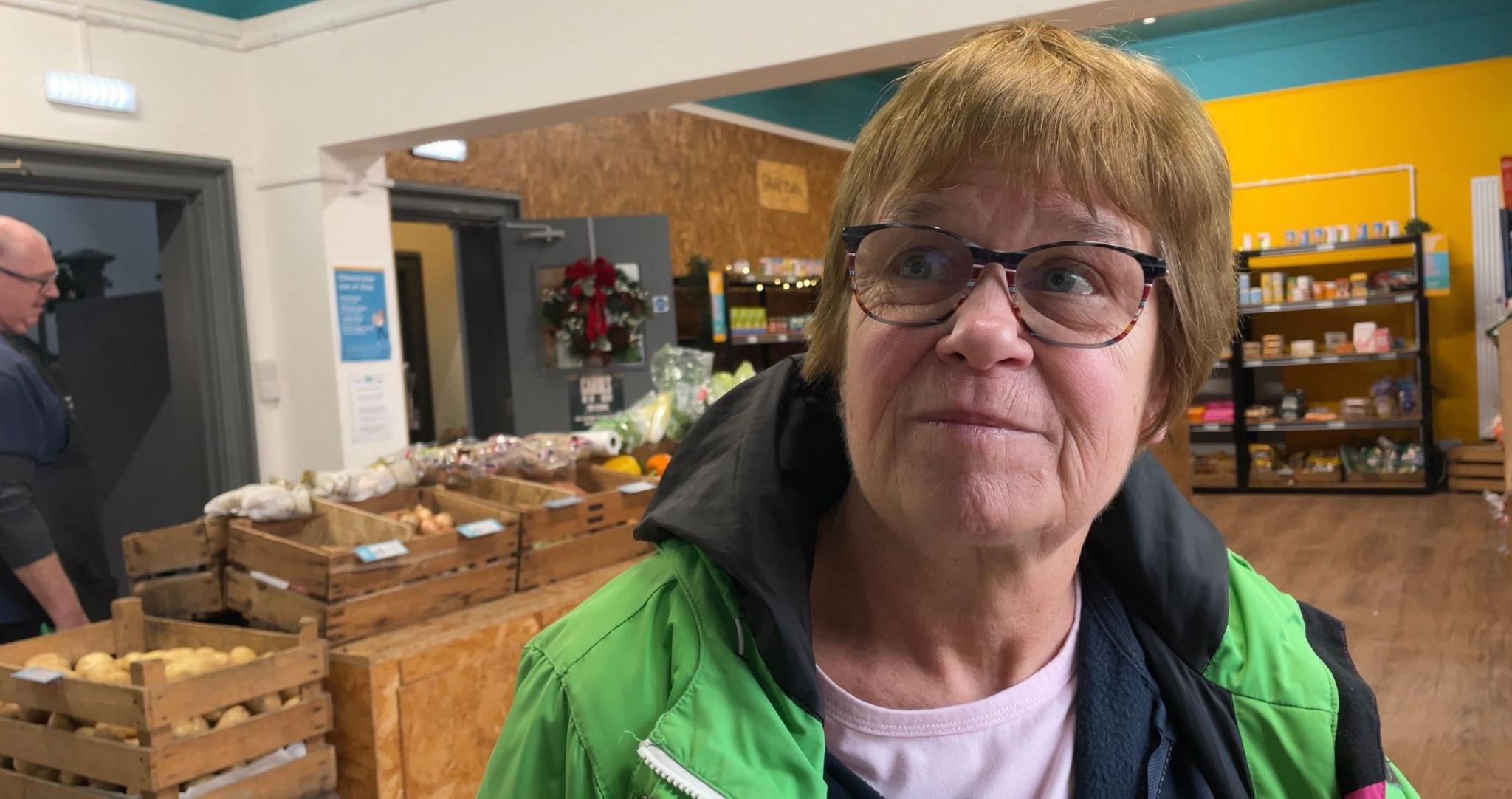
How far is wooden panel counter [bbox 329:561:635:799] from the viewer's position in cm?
248

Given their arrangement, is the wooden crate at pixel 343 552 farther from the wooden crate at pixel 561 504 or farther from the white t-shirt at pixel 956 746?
the white t-shirt at pixel 956 746

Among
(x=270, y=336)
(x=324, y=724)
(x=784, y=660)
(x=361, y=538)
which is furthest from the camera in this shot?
(x=270, y=336)

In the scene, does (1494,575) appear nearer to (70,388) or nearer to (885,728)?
(885,728)

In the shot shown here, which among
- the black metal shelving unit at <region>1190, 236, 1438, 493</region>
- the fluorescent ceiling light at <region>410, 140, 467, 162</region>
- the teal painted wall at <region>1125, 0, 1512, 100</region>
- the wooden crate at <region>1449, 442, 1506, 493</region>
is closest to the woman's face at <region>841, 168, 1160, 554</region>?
the fluorescent ceiling light at <region>410, 140, 467, 162</region>

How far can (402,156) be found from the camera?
222 inches

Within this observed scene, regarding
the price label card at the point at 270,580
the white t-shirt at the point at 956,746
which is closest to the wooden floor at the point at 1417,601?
the white t-shirt at the point at 956,746

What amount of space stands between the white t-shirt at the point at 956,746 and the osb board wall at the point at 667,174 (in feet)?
15.3

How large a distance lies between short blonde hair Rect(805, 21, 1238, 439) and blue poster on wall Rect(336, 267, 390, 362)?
4.02 meters

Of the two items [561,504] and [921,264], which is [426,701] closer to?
[561,504]

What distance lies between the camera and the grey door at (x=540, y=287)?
6.16m

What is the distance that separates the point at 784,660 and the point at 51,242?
14.7ft

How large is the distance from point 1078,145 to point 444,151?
210 inches

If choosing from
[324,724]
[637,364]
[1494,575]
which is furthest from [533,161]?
[1494,575]

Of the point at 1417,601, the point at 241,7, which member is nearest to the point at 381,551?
the point at 241,7
